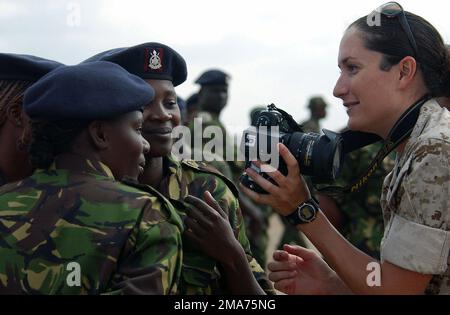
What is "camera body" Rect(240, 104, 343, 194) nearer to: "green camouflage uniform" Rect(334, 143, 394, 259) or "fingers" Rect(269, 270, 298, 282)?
"fingers" Rect(269, 270, 298, 282)

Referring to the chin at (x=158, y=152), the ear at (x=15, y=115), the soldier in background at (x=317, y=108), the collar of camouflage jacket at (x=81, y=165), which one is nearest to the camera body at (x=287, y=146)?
the chin at (x=158, y=152)

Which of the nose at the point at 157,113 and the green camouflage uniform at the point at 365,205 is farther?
the green camouflage uniform at the point at 365,205

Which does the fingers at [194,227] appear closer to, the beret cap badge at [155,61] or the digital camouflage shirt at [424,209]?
the digital camouflage shirt at [424,209]

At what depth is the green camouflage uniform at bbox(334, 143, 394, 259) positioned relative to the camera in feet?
16.4

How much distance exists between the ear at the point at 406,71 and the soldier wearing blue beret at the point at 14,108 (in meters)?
1.37

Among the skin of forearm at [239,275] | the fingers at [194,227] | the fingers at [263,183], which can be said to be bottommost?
the skin of forearm at [239,275]

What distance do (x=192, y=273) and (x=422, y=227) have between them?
2.51 ft

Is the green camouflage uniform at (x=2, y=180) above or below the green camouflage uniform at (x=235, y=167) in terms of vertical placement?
above

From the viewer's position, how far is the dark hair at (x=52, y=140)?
2.13 meters

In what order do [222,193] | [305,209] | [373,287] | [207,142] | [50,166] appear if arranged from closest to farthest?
1. [50,166]
2. [373,287]
3. [305,209]
4. [222,193]
5. [207,142]

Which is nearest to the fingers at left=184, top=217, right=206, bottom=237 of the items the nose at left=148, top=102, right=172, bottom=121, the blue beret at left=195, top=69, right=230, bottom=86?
the nose at left=148, top=102, right=172, bottom=121

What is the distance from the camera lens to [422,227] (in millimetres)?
2217
